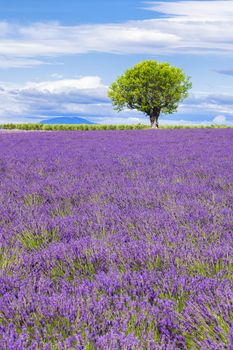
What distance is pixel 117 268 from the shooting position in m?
2.76

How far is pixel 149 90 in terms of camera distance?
50.9 meters

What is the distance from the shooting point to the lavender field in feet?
6.12

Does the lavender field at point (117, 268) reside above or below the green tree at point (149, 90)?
Result: below

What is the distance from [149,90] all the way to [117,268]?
4919cm

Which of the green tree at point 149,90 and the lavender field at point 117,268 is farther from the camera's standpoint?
the green tree at point 149,90

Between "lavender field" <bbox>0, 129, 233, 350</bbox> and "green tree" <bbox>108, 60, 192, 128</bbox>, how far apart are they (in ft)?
150

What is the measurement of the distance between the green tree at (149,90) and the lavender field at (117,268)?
150 ft

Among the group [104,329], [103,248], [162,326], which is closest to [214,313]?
[162,326]

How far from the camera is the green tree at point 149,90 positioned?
5097 cm

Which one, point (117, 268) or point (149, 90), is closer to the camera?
point (117, 268)

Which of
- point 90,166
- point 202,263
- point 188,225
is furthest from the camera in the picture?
point 90,166

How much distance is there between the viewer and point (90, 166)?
8.22 m

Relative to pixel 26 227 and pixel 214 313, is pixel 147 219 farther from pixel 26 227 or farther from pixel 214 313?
pixel 214 313

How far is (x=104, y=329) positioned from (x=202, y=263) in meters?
0.97
